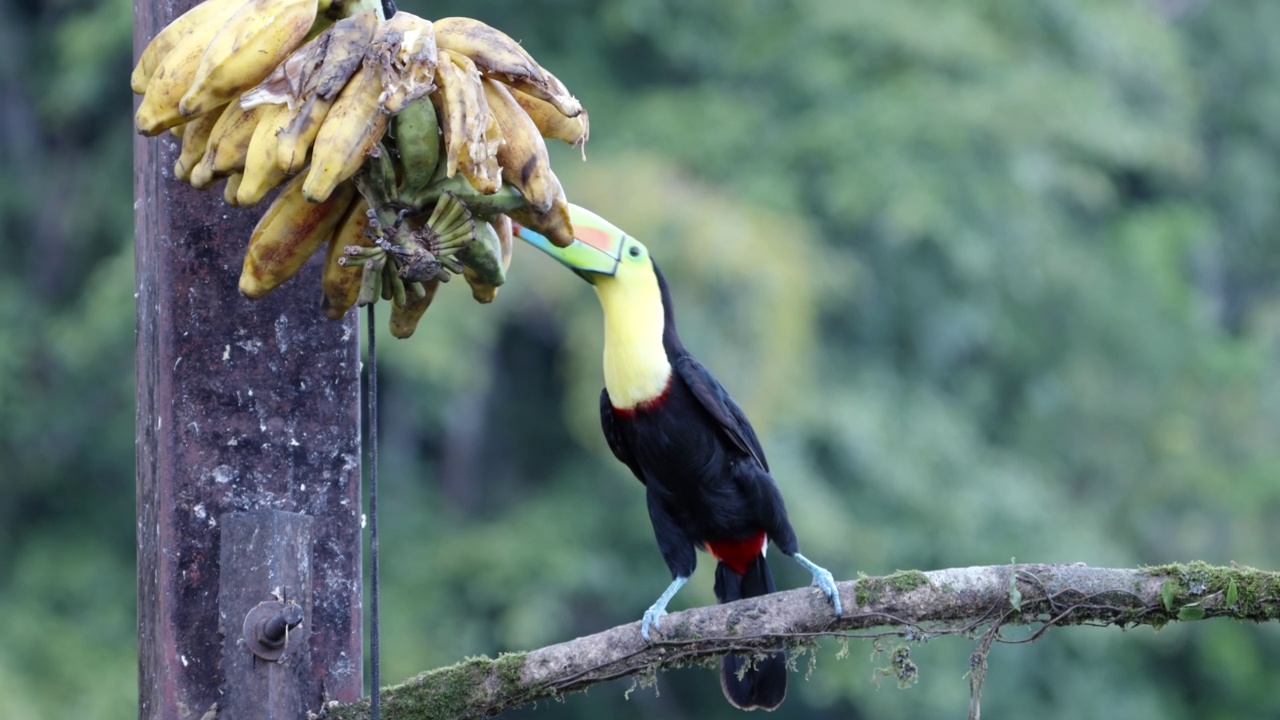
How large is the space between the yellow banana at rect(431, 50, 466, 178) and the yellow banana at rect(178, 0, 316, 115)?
16 centimetres

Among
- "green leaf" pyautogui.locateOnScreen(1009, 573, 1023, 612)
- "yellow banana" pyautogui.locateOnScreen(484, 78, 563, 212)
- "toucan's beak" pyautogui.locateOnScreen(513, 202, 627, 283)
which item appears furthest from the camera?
"toucan's beak" pyautogui.locateOnScreen(513, 202, 627, 283)

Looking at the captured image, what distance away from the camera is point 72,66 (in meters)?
6.56

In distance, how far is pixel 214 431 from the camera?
→ 6.23 ft

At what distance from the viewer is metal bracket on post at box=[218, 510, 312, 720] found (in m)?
1.74

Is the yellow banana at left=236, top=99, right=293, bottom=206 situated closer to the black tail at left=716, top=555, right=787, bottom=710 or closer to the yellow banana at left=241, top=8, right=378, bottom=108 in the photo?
the yellow banana at left=241, top=8, right=378, bottom=108

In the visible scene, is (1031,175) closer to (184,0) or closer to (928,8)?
(928,8)

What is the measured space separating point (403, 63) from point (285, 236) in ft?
0.77

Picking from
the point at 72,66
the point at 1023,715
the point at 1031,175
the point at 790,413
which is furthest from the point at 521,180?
the point at 1023,715

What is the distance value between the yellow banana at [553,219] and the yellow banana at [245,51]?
0.28 m

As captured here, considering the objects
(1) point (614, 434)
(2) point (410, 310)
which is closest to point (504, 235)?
(2) point (410, 310)

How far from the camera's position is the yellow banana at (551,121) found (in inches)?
72.0

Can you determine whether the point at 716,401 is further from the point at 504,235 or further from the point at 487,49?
the point at 487,49

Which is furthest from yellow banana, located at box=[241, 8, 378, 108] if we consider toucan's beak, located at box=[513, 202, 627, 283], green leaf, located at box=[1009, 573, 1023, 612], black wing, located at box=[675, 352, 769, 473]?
black wing, located at box=[675, 352, 769, 473]

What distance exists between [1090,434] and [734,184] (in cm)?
255
